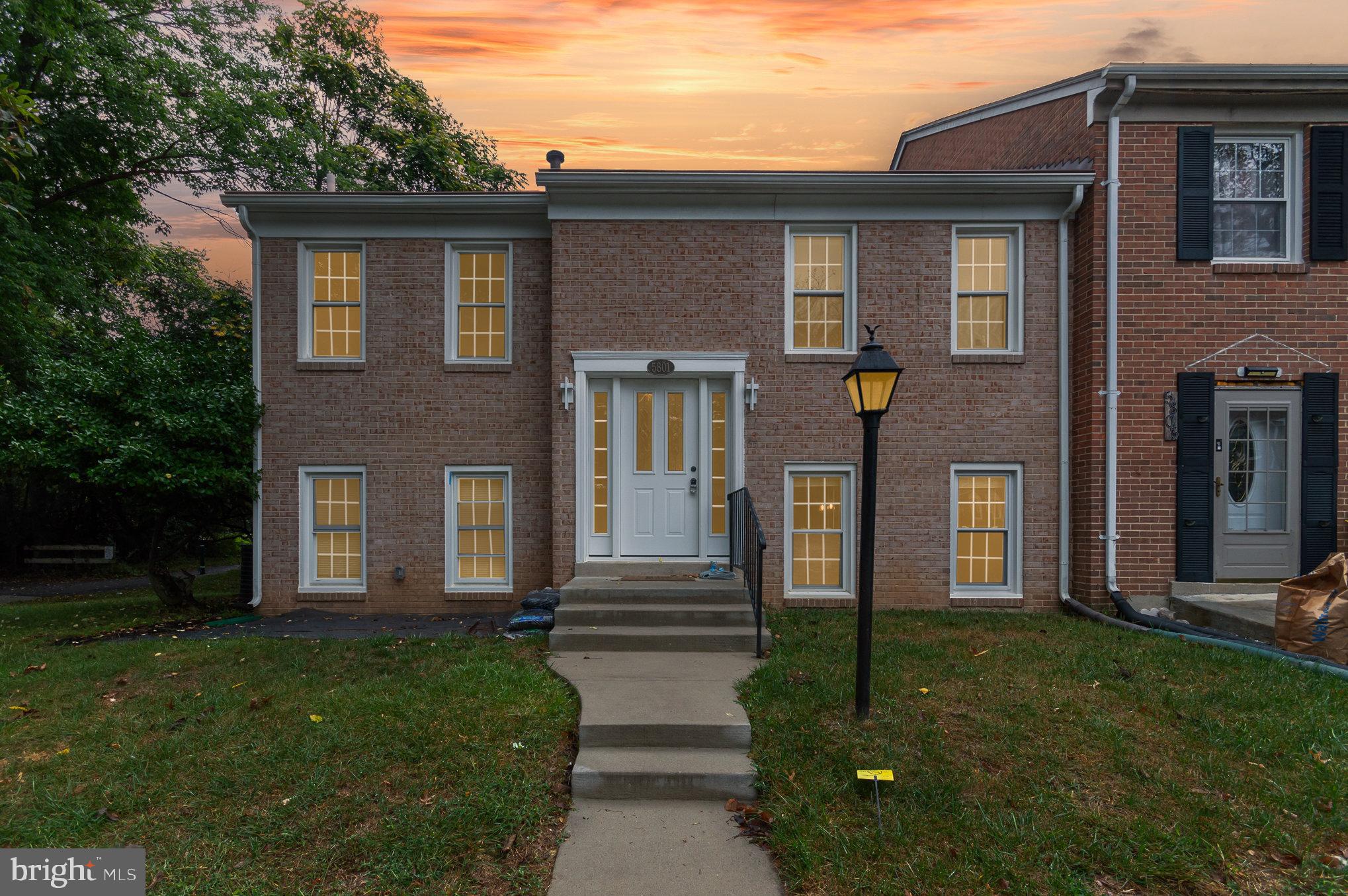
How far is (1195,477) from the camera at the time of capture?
24.7 feet

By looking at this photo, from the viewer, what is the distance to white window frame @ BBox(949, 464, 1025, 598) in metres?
7.99

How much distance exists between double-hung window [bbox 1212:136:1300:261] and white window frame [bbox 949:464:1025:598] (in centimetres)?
343

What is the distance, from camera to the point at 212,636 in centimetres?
696

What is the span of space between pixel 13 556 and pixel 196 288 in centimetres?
755

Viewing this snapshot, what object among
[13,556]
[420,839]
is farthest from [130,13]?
[420,839]


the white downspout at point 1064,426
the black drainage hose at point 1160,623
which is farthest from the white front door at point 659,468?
the black drainage hose at point 1160,623

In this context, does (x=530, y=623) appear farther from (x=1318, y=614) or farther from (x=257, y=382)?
(x=1318, y=614)

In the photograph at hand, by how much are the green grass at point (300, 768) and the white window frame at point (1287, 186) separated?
8995 mm

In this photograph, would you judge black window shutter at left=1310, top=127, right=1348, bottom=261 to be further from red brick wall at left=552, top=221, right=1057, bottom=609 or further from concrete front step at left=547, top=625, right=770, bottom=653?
concrete front step at left=547, top=625, right=770, bottom=653

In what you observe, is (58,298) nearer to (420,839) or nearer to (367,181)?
(367,181)

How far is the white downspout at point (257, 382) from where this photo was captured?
8.15 metres

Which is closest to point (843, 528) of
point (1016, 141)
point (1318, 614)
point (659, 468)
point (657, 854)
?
point (659, 468)

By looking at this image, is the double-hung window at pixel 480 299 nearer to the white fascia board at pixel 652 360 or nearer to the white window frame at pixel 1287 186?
the white fascia board at pixel 652 360

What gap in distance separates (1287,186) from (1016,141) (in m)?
3.20
